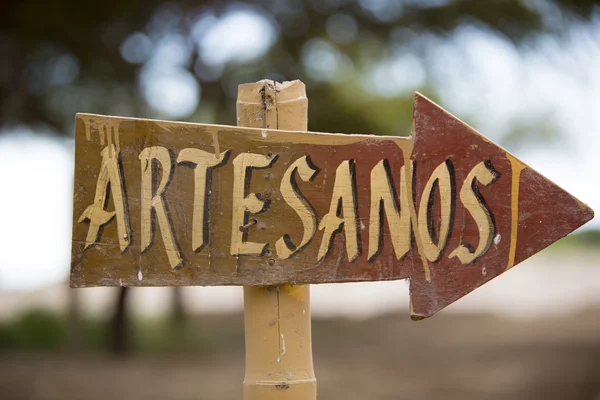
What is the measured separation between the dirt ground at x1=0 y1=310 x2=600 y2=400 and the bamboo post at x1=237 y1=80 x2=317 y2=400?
4.22 meters

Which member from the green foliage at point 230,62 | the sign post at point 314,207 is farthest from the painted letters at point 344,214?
the green foliage at point 230,62

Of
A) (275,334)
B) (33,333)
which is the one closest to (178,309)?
(33,333)

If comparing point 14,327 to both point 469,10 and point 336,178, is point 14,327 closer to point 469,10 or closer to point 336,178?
point 469,10

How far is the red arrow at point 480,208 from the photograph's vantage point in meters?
1.53

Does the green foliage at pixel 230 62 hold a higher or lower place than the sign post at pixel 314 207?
higher

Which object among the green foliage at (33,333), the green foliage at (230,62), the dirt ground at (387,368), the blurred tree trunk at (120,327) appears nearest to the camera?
the dirt ground at (387,368)

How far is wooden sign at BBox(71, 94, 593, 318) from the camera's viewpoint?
1438 millimetres

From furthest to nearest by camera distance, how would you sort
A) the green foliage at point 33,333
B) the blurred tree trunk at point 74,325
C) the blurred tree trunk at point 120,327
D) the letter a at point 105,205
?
the green foliage at point 33,333
the blurred tree trunk at point 74,325
the blurred tree trunk at point 120,327
the letter a at point 105,205

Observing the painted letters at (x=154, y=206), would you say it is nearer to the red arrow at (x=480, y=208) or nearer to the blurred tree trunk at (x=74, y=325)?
the red arrow at (x=480, y=208)

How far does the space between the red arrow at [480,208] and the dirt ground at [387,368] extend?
4.35m

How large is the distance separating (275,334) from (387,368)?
18.2 ft

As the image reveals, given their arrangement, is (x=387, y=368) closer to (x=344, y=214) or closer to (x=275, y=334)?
(x=275, y=334)

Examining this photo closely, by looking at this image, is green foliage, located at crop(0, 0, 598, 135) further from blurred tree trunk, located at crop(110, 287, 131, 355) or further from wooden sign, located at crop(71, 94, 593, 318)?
wooden sign, located at crop(71, 94, 593, 318)

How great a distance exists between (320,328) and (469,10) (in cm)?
424
